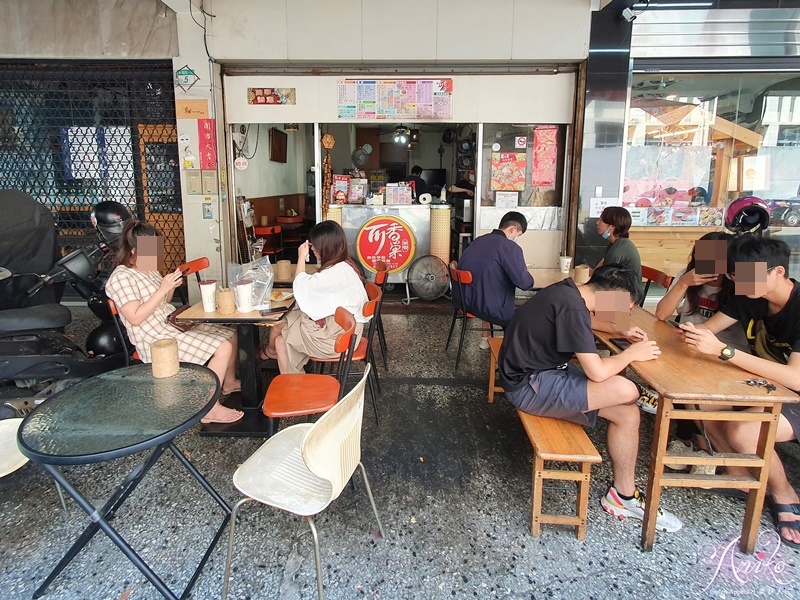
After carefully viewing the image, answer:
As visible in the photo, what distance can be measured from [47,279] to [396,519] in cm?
282

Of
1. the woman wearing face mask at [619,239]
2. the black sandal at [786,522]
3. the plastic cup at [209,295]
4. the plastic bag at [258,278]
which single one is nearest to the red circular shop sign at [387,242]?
the woman wearing face mask at [619,239]

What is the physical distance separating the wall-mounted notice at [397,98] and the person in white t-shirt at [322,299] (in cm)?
297

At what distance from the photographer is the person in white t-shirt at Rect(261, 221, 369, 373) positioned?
294cm

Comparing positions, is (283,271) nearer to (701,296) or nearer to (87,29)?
(701,296)

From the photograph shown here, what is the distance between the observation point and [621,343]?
2.49 m

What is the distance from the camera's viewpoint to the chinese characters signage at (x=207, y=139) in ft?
17.7

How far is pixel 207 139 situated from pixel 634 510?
205 inches

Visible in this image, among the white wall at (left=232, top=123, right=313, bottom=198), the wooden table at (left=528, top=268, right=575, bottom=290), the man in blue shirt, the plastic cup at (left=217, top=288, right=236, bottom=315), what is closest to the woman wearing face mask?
the wooden table at (left=528, top=268, right=575, bottom=290)

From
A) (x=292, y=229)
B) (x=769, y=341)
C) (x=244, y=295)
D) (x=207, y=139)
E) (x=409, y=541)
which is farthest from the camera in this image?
(x=292, y=229)

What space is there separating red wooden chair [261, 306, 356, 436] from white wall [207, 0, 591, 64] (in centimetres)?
400

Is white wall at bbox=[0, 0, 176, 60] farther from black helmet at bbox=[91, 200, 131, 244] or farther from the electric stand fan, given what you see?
the electric stand fan

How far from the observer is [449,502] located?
2.42m

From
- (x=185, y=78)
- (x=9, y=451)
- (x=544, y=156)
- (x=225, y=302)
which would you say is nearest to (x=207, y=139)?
(x=185, y=78)

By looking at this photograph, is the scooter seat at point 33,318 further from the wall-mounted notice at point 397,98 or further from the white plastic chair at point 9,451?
the wall-mounted notice at point 397,98
